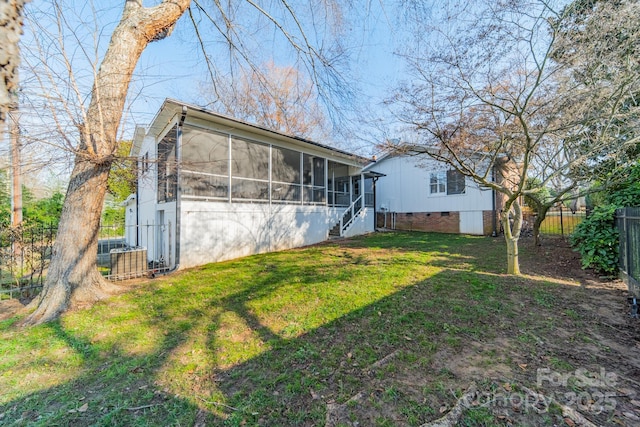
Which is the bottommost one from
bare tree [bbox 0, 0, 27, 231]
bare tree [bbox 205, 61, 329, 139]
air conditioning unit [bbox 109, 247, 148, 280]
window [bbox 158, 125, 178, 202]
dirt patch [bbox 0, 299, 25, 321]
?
dirt patch [bbox 0, 299, 25, 321]

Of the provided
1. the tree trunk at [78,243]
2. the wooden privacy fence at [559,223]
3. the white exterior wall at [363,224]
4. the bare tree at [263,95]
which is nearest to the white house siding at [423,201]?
the wooden privacy fence at [559,223]

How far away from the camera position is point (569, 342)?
3.17 meters

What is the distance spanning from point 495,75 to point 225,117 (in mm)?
6990

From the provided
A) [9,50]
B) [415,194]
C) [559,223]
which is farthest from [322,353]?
[559,223]

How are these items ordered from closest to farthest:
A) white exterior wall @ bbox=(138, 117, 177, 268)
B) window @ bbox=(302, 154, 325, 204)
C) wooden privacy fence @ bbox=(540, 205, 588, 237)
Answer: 1. white exterior wall @ bbox=(138, 117, 177, 268)
2. window @ bbox=(302, 154, 325, 204)
3. wooden privacy fence @ bbox=(540, 205, 588, 237)

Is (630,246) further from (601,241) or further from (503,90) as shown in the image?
(503,90)

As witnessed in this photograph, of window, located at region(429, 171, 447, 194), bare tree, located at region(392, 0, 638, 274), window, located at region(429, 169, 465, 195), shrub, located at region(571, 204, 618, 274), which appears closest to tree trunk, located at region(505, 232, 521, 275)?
bare tree, located at region(392, 0, 638, 274)

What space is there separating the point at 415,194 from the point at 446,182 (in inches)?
77.9

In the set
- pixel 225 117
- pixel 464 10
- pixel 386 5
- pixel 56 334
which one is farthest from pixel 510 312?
pixel 225 117

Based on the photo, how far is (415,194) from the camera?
16.7 m

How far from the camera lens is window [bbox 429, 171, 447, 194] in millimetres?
15453

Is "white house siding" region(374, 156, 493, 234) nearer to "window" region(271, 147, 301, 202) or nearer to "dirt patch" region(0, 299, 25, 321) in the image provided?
"window" region(271, 147, 301, 202)

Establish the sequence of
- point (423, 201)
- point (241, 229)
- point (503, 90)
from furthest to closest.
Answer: point (423, 201) → point (241, 229) → point (503, 90)

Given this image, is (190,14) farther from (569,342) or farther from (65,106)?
(569,342)
